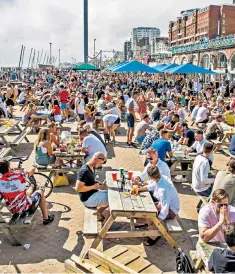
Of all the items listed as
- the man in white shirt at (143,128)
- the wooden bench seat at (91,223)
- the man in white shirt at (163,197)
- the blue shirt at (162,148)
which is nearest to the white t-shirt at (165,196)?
the man in white shirt at (163,197)

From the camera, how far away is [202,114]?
12820 mm

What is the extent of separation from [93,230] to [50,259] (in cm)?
71

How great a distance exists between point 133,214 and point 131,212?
4cm

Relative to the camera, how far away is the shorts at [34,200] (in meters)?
5.42

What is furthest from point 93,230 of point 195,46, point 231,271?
point 195,46

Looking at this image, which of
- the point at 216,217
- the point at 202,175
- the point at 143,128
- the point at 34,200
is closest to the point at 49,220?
the point at 34,200

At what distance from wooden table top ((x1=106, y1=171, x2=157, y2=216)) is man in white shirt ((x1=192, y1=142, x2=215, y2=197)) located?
120 cm

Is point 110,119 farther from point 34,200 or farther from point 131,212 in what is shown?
point 131,212

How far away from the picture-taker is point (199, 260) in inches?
162

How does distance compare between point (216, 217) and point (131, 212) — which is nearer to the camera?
point (216, 217)

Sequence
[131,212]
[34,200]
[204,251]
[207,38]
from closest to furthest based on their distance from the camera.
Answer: [204,251] < [131,212] < [34,200] < [207,38]

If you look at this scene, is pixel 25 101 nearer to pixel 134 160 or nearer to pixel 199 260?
pixel 134 160

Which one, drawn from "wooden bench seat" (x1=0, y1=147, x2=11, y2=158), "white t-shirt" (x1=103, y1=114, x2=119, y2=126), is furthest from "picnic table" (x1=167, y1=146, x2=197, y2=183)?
"wooden bench seat" (x1=0, y1=147, x2=11, y2=158)

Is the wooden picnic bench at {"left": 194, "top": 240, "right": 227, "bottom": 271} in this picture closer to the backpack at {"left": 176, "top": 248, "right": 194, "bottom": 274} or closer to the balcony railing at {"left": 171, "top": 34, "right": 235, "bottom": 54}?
the backpack at {"left": 176, "top": 248, "right": 194, "bottom": 274}
